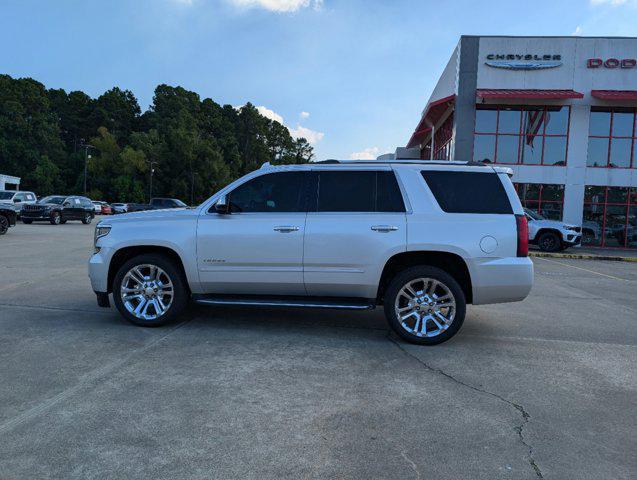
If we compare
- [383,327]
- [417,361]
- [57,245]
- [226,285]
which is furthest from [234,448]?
[57,245]

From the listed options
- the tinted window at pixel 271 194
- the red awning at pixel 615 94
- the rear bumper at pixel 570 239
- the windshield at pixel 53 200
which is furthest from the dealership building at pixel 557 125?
the windshield at pixel 53 200

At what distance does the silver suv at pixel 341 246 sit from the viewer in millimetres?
5246

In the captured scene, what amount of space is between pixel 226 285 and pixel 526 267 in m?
3.33

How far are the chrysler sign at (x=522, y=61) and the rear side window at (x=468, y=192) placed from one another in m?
22.5

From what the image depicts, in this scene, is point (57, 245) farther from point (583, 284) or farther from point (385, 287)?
point (583, 284)

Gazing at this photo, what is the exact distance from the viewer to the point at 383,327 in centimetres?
607

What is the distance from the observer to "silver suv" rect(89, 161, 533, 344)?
5246 millimetres

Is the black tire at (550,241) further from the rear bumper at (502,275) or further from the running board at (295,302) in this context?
the running board at (295,302)

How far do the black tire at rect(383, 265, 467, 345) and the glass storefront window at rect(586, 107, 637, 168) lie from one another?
79.6 ft

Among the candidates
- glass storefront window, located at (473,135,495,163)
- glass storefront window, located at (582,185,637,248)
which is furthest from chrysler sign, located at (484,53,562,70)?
glass storefront window, located at (582,185,637,248)

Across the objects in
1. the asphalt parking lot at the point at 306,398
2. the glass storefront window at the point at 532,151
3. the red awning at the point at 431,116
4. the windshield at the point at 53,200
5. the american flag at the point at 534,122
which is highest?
the red awning at the point at 431,116

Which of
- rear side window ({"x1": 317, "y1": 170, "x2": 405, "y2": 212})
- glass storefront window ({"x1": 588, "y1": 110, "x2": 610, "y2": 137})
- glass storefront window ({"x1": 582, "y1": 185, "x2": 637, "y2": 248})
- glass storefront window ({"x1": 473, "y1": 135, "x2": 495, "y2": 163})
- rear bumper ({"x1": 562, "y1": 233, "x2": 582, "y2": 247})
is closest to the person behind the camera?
rear side window ({"x1": 317, "y1": 170, "x2": 405, "y2": 212})

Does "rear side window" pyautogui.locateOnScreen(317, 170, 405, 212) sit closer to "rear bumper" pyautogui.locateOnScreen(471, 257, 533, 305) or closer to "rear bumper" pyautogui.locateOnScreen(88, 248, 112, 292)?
"rear bumper" pyautogui.locateOnScreen(471, 257, 533, 305)

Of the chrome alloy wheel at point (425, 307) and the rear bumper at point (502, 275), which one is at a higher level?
the rear bumper at point (502, 275)
